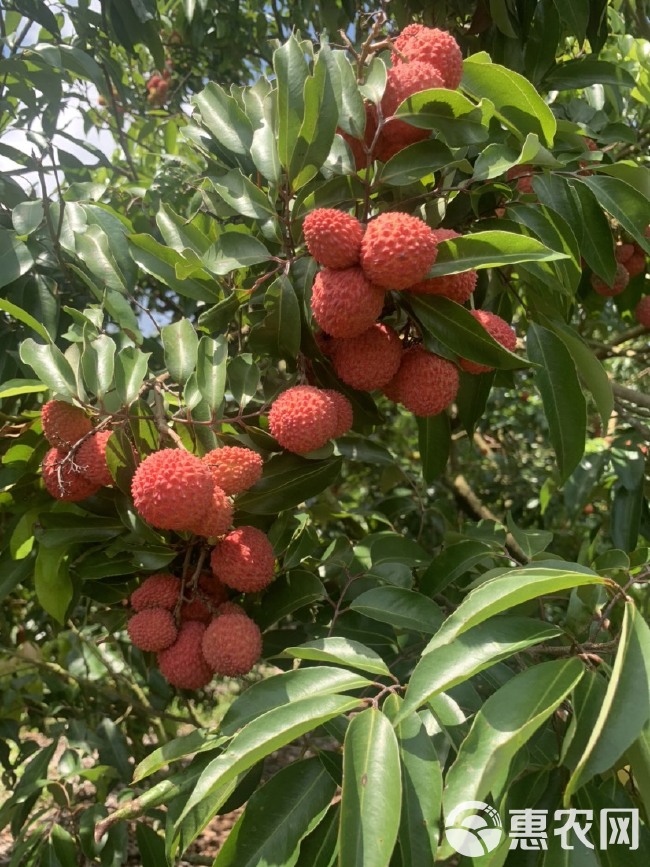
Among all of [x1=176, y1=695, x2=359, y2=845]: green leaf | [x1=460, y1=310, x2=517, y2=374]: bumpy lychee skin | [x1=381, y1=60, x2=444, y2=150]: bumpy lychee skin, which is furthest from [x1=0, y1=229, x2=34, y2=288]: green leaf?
[x1=176, y1=695, x2=359, y2=845]: green leaf

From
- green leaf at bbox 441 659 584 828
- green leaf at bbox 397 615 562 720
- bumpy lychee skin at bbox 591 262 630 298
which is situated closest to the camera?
green leaf at bbox 441 659 584 828

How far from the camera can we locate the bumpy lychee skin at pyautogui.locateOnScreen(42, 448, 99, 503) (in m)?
1.07

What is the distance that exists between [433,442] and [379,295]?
53 cm

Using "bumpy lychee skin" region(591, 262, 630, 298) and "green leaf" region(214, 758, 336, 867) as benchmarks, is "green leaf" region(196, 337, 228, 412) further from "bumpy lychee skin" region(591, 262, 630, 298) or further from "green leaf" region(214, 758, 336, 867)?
"bumpy lychee skin" region(591, 262, 630, 298)

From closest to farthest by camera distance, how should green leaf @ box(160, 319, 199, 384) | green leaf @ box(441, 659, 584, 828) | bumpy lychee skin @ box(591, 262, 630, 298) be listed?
green leaf @ box(441, 659, 584, 828) → green leaf @ box(160, 319, 199, 384) → bumpy lychee skin @ box(591, 262, 630, 298)

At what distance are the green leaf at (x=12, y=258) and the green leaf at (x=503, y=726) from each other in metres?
1.05

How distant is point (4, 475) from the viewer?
3.86ft

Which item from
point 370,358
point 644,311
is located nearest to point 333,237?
point 370,358

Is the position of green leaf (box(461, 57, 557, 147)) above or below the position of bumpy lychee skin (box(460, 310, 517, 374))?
above

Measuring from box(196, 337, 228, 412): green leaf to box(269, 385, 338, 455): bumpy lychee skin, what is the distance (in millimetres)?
85

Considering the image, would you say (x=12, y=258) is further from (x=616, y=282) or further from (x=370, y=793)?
(x=616, y=282)

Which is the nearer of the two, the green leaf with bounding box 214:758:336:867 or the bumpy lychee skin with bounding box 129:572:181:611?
the green leaf with bounding box 214:758:336:867

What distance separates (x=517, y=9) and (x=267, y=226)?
880 mm

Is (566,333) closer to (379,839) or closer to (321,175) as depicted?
(321,175)
